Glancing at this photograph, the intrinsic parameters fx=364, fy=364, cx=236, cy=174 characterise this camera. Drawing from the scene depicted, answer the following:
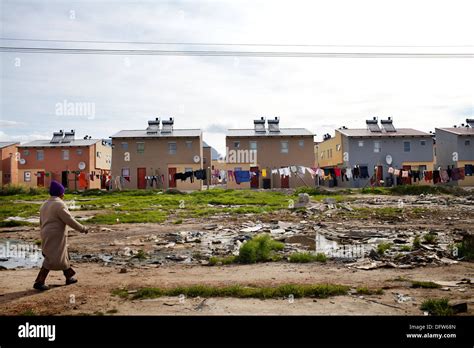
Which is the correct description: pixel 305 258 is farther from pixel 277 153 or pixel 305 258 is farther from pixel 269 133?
pixel 269 133

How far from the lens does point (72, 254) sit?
29.2 feet

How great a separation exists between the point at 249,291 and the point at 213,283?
88 cm

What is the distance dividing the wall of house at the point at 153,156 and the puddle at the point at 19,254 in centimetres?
2976

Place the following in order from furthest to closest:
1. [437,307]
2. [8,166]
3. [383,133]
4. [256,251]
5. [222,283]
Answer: [8,166] → [383,133] → [256,251] → [222,283] → [437,307]

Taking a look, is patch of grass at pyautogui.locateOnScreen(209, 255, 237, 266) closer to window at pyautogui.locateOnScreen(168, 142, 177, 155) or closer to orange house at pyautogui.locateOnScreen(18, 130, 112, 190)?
window at pyautogui.locateOnScreen(168, 142, 177, 155)

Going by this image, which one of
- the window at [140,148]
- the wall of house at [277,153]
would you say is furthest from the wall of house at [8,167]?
the wall of house at [277,153]

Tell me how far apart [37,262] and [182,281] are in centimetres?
401

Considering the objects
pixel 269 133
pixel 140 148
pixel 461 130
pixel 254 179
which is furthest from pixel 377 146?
pixel 140 148

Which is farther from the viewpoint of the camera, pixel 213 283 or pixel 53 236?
pixel 213 283

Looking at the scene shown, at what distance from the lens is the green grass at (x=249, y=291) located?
541 cm

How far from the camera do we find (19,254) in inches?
358

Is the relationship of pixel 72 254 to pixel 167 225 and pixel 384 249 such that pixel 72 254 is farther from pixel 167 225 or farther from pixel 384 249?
pixel 384 249

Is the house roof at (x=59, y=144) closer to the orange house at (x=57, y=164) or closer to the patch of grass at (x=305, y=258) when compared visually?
the orange house at (x=57, y=164)
